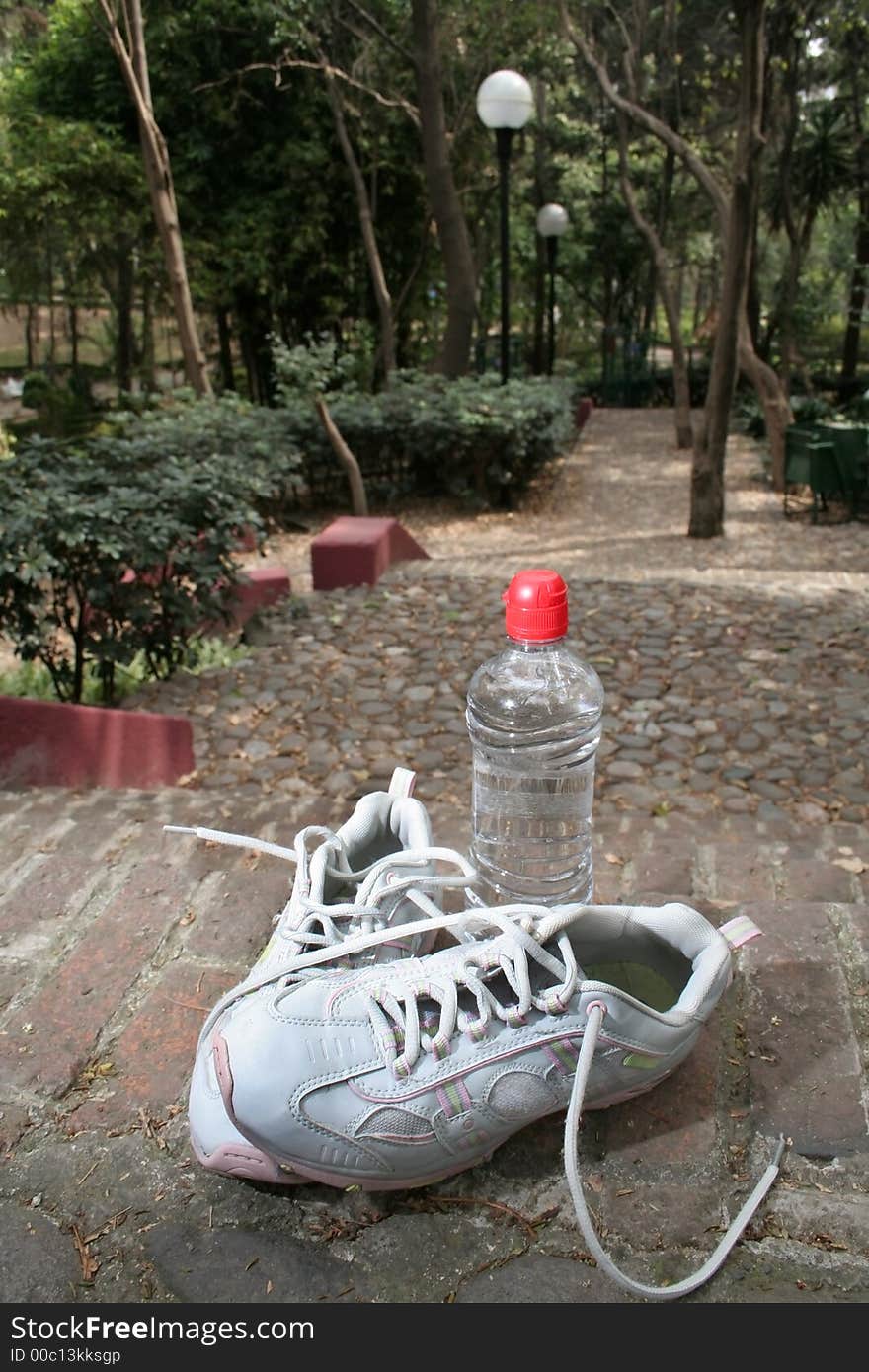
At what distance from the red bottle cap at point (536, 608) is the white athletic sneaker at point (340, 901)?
34 centimetres

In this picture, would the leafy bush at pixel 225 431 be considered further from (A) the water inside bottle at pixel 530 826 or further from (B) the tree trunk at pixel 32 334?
(B) the tree trunk at pixel 32 334

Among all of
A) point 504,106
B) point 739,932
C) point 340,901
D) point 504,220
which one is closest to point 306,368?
point 504,220

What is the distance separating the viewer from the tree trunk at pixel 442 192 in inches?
428

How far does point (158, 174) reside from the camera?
9688 millimetres

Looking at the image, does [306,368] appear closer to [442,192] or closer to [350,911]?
[442,192]

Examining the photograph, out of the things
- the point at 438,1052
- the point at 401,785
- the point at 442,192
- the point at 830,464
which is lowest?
the point at 438,1052

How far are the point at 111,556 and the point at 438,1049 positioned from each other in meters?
3.25

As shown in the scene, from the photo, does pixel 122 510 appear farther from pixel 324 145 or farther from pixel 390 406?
pixel 324 145

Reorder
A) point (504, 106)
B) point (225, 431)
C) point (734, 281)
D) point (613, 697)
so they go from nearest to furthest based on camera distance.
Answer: point (613, 697) → point (734, 281) → point (225, 431) → point (504, 106)

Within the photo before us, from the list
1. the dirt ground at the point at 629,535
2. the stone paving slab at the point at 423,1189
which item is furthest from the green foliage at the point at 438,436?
the stone paving slab at the point at 423,1189

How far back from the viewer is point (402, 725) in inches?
164

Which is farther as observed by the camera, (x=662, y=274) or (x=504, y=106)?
(x=662, y=274)

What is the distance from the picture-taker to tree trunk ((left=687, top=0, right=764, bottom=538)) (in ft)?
24.0

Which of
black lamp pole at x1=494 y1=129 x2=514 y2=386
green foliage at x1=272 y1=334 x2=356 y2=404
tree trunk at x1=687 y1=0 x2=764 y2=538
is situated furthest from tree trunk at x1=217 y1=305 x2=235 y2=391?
tree trunk at x1=687 y1=0 x2=764 y2=538
